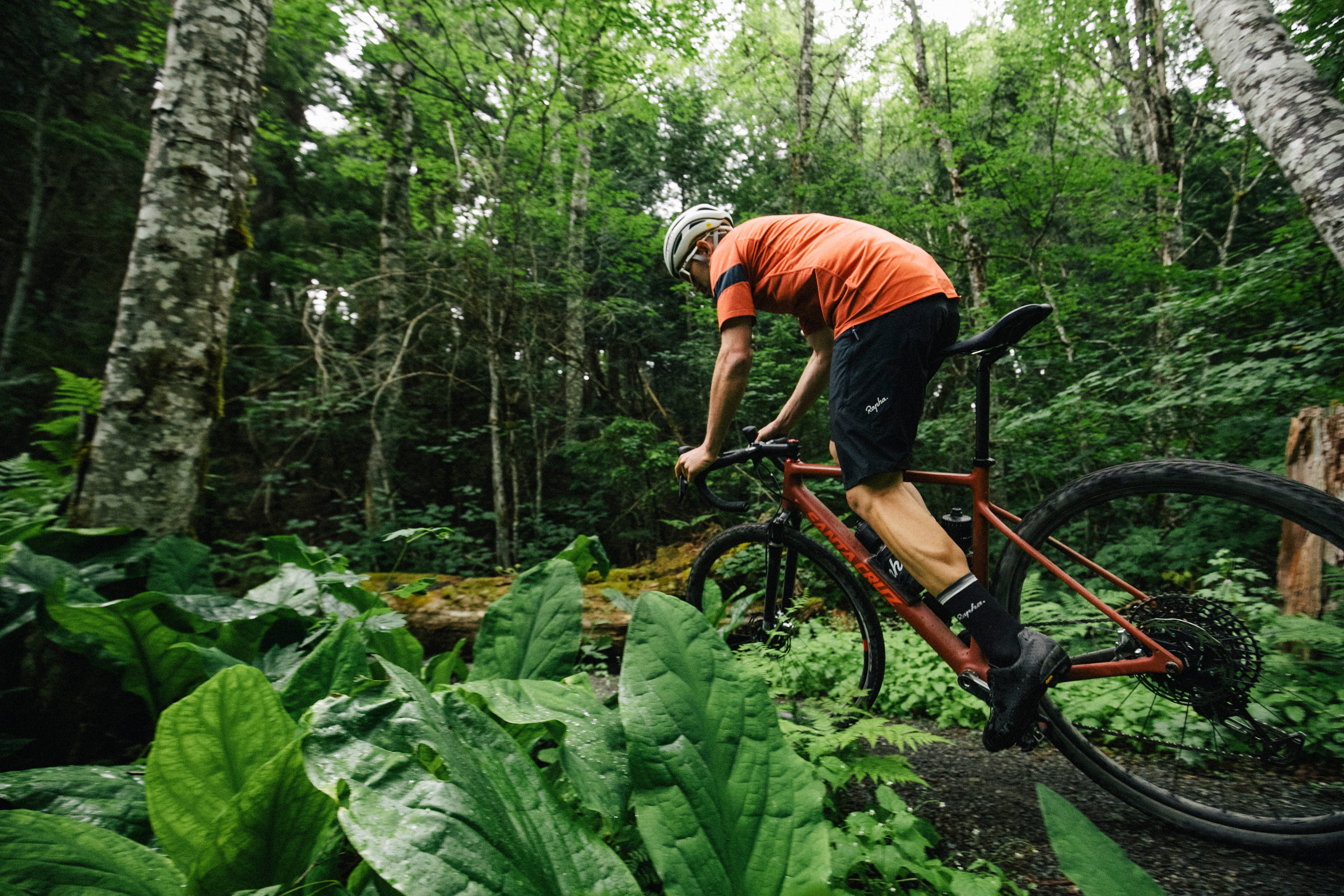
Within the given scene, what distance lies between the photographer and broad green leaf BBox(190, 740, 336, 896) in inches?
24.9

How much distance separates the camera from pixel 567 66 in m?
5.45

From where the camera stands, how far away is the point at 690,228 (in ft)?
7.58

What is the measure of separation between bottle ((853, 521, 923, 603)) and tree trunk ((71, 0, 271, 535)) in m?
2.53

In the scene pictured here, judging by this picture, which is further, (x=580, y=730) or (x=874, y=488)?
(x=874, y=488)

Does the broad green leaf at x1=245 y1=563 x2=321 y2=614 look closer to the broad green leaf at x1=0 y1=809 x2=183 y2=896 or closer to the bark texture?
the broad green leaf at x1=0 y1=809 x2=183 y2=896

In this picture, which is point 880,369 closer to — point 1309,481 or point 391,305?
point 1309,481

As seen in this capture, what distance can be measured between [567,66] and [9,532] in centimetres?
577

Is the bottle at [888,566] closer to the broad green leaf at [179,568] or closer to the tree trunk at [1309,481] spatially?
the tree trunk at [1309,481]

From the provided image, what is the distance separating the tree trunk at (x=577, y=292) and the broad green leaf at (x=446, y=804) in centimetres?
591

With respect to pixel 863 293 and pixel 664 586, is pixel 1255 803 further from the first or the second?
pixel 664 586

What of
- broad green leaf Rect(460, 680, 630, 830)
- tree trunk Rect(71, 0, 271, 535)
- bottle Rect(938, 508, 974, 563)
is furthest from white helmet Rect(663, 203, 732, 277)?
broad green leaf Rect(460, 680, 630, 830)

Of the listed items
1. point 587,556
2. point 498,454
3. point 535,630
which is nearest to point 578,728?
point 535,630

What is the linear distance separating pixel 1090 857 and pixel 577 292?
22.9ft

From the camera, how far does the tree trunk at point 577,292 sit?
22.0ft
